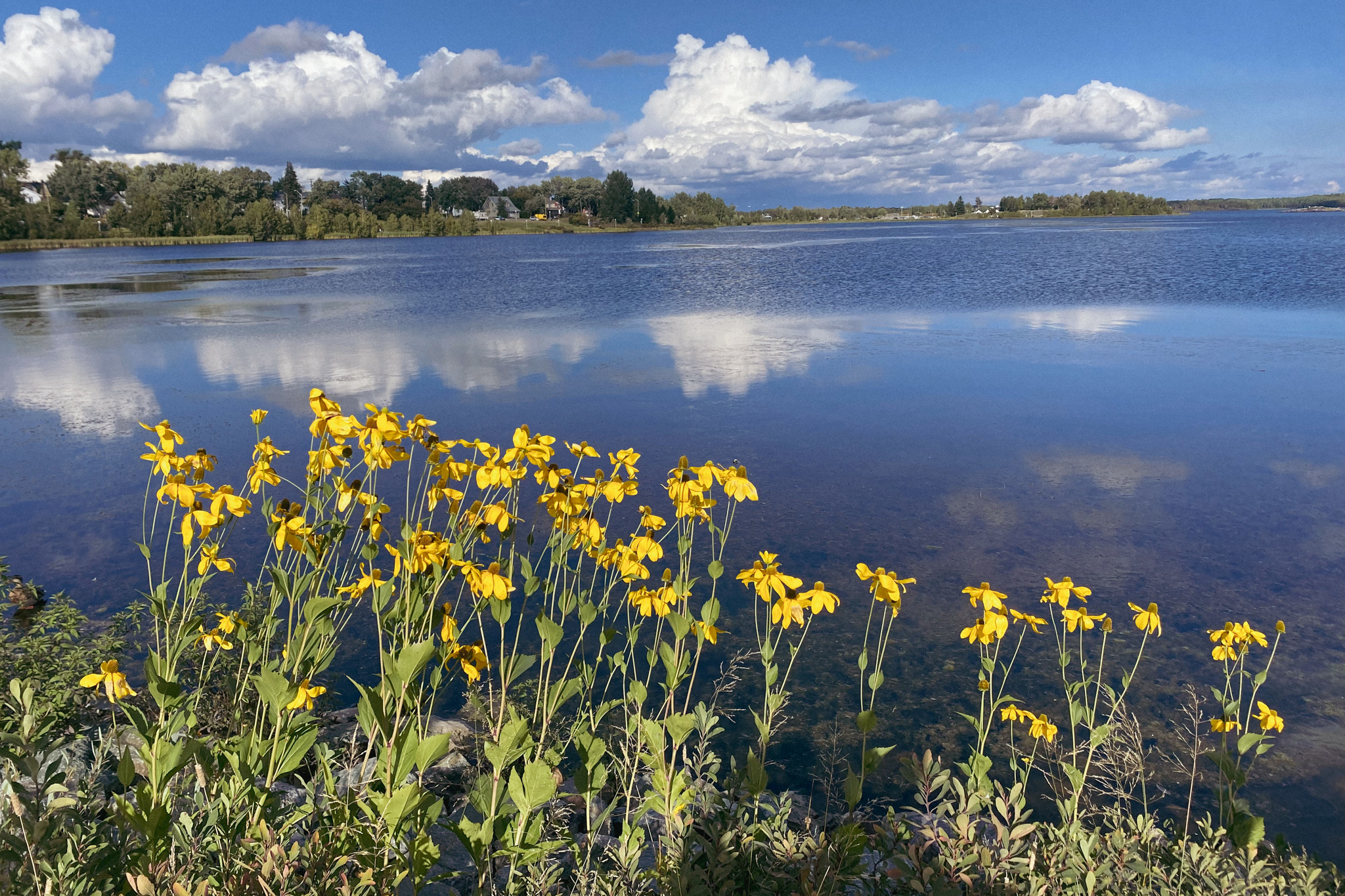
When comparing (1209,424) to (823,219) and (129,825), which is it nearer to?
(129,825)

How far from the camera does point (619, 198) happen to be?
11656 centimetres

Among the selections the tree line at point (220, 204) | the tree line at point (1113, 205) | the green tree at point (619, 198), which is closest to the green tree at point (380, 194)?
the tree line at point (220, 204)

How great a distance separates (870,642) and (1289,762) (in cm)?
166

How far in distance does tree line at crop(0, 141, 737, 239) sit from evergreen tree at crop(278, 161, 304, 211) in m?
0.09

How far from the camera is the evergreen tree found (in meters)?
102

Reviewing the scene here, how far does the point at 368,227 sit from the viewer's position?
293 feet

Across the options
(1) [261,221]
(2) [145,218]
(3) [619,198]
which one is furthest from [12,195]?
(3) [619,198]

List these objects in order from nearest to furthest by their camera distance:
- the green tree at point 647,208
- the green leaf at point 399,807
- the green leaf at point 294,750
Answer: the green leaf at point 399,807 → the green leaf at point 294,750 → the green tree at point 647,208

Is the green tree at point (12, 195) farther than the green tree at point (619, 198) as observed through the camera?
No

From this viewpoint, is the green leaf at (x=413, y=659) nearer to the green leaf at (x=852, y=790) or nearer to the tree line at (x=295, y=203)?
the green leaf at (x=852, y=790)

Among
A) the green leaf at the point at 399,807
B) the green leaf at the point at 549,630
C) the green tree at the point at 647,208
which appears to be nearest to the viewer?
the green leaf at the point at 399,807

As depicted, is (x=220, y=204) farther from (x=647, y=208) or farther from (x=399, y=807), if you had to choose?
(x=399, y=807)

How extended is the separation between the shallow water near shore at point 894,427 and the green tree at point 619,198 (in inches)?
3948

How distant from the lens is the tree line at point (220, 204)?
234 ft
